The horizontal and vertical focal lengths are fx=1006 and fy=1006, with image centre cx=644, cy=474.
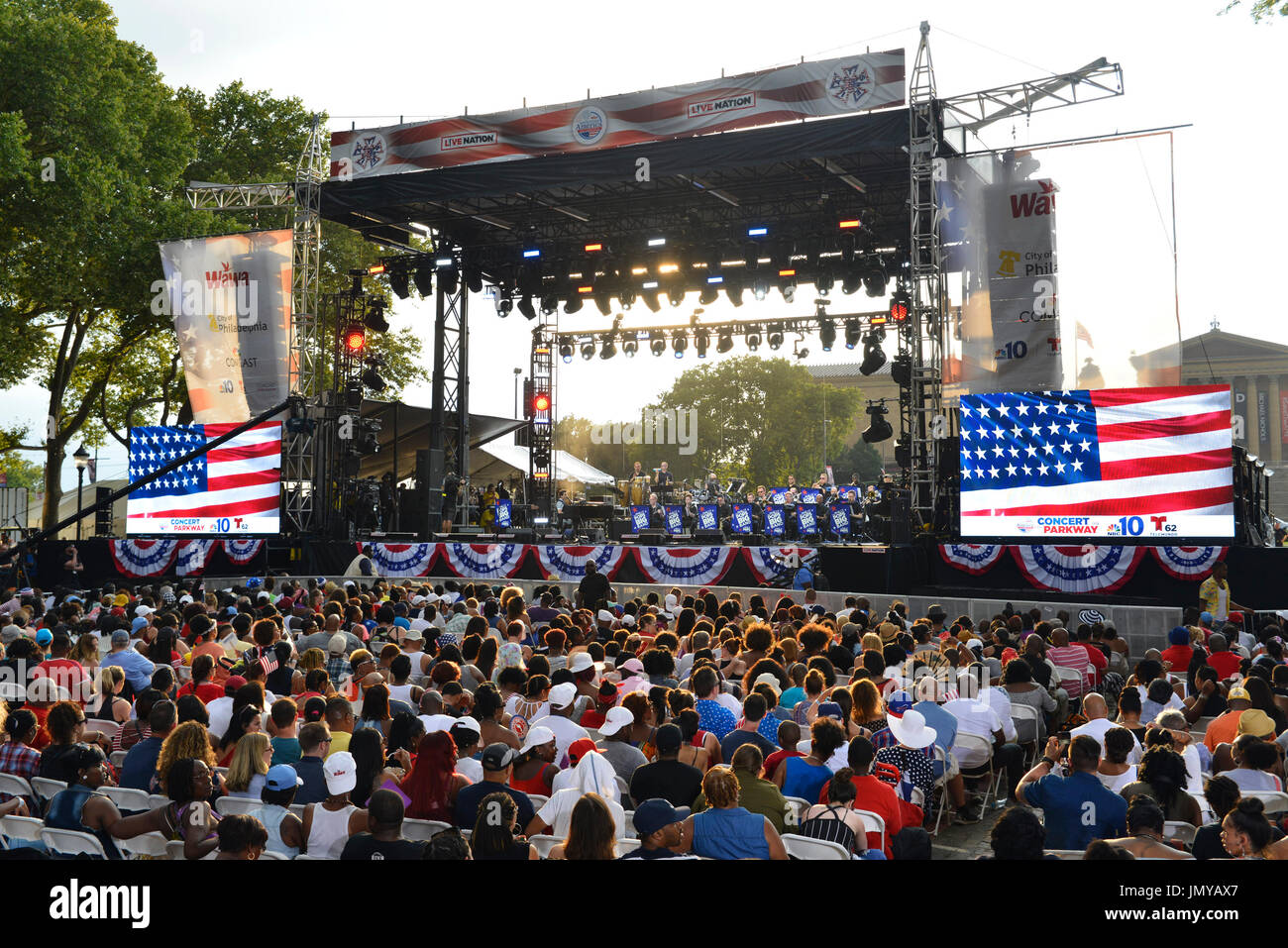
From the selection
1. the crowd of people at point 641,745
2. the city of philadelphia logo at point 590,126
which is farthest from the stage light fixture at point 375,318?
the crowd of people at point 641,745

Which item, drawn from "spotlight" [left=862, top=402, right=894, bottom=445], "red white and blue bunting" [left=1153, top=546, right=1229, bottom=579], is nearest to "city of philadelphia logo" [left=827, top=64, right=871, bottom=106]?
"spotlight" [left=862, top=402, right=894, bottom=445]

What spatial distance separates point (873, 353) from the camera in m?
28.6

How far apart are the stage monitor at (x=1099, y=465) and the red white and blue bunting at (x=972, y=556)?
221 mm

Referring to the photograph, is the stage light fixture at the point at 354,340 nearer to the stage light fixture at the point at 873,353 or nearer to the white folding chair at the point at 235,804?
the stage light fixture at the point at 873,353

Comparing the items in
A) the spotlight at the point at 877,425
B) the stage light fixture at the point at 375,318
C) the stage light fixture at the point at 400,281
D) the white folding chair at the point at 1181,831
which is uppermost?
the stage light fixture at the point at 400,281

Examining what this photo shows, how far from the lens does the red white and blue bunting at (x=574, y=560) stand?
70.4 feet

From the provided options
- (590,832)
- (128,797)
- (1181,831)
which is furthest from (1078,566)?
(128,797)

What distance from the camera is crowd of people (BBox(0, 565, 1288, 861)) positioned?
4660 mm

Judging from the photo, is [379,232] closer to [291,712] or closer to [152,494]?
[152,494]

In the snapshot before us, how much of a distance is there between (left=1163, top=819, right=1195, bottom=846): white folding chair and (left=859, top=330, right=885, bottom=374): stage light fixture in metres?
22.2

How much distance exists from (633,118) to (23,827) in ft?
60.0

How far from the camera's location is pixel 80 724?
20.6ft
